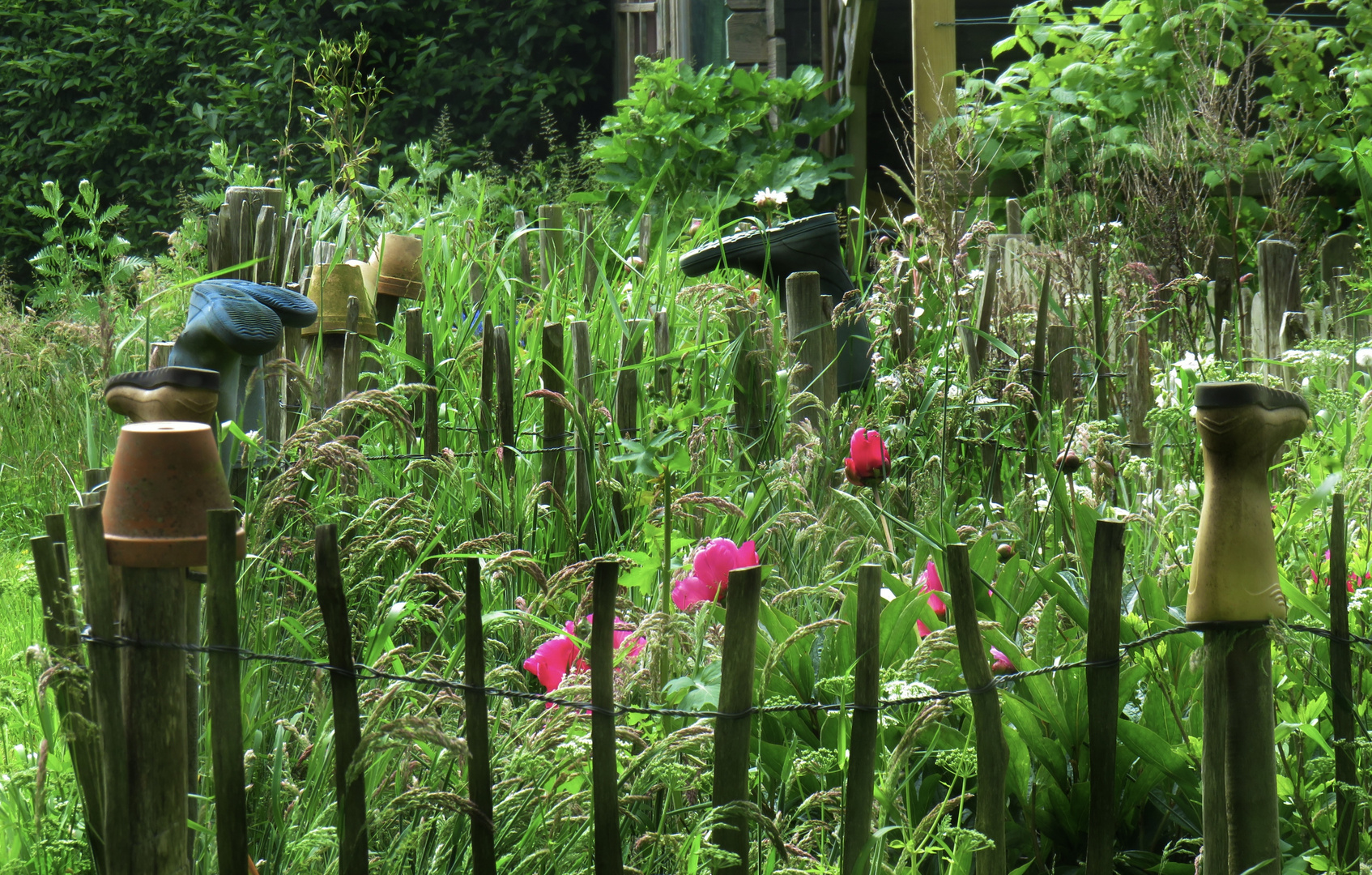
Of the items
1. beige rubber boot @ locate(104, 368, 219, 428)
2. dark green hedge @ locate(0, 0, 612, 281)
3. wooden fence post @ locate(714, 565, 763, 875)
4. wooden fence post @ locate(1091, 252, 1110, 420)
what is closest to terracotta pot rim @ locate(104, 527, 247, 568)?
beige rubber boot @ locate(104, 368, 219, 428)

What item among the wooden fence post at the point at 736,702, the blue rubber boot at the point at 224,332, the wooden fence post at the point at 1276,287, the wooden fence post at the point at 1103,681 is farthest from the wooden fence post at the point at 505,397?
the wooden fence post at the point at 1276,287

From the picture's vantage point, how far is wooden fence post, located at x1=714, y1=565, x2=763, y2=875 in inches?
41.8

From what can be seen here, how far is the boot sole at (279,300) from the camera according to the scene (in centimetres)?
178

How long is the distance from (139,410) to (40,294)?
5.69 meters

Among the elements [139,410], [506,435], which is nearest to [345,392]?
[506,435]

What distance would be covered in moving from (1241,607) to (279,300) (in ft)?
4.70

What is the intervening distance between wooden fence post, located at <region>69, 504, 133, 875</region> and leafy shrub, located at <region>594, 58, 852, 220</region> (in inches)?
174

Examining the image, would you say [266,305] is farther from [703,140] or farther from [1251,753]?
[703,140]

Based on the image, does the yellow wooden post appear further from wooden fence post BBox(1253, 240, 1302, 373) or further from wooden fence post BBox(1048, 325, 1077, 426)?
wooden fence post BBox(1048, 325, 1077, 426)

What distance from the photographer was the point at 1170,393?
103 inches

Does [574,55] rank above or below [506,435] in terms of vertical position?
above

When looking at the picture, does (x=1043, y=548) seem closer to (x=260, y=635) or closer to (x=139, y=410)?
(x=260, y=635)

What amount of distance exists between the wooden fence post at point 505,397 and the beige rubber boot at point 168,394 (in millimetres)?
1013

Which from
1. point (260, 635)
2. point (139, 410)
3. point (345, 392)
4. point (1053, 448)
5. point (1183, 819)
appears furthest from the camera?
point (345, 392)
